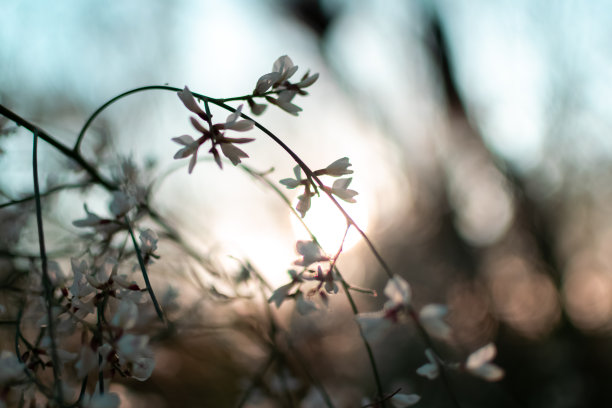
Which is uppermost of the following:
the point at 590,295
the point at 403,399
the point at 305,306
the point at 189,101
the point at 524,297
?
the point at 189,101

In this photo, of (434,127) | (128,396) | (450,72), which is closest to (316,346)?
(128,396)

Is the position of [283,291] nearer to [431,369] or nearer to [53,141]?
[431,369]

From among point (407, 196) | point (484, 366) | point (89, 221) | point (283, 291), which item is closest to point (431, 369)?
point (484, 366)

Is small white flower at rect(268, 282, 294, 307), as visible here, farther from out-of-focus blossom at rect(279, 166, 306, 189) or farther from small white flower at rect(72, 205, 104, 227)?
small white flower at rect(72, 205, 104, 227)

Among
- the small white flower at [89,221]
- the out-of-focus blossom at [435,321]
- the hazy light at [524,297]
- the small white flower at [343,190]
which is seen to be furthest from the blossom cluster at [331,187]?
the hazy light at [524,297]

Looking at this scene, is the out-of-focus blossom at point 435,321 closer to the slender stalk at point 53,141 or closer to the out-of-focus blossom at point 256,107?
the out-of-focus blossom at point 256,107

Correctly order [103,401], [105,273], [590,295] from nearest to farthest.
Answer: [103,401], [105,273], [590,295]

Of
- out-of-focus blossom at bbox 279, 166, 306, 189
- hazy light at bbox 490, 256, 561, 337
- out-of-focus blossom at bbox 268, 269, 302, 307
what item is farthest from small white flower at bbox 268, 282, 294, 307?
hazy light at bbox 490, 256, 561, 337
